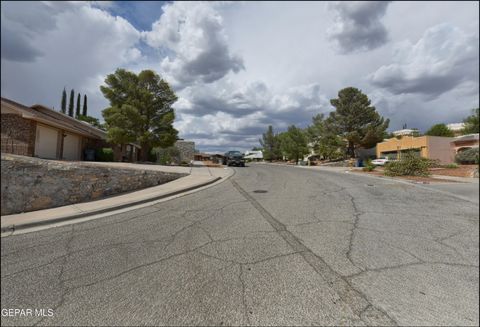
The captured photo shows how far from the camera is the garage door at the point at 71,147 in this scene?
789 inches

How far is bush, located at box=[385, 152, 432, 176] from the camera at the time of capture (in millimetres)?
1264

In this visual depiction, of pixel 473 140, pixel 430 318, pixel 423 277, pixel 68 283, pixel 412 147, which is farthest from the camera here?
pixel 68 283

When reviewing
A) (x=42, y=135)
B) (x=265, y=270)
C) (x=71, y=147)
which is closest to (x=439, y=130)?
(x=265, y=270)

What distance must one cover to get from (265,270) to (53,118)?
81.5 ft

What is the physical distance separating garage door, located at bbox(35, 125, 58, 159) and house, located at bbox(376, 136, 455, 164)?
21.5 metres

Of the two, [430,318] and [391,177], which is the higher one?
[391,177]

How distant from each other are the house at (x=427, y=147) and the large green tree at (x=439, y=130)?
9 centimetres

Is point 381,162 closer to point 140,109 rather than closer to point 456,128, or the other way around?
point 456,128

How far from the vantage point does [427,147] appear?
4.26 ft

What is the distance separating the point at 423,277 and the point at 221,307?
7.25ft

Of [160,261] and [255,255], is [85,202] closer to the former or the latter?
[160,261]

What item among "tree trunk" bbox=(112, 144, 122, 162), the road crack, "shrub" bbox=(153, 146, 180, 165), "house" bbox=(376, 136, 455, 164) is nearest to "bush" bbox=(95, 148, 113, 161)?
"tree trunk" bbox=(112, 144, 122, 162)

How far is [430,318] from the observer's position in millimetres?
1843

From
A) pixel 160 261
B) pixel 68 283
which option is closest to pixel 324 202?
pixel 160 261
